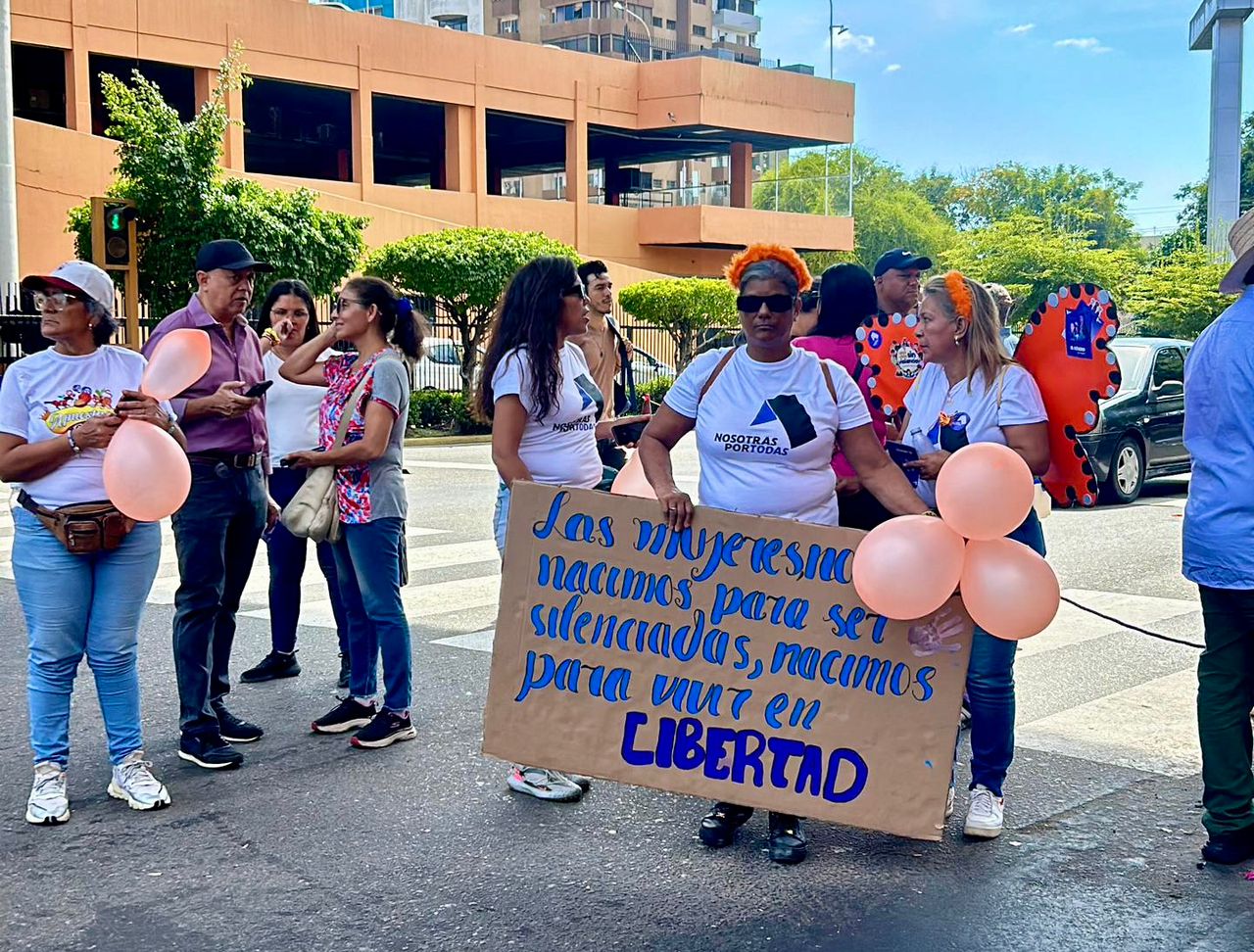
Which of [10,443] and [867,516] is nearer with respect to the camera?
[10,443]

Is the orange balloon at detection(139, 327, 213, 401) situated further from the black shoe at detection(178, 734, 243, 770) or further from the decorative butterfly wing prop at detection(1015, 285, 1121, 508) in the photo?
the decorative butterfly wing prop at detection(1015, 285, 1121, 508)

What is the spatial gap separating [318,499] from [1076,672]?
3.99 metres

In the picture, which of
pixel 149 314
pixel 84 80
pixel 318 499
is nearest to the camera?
pixel 318 499

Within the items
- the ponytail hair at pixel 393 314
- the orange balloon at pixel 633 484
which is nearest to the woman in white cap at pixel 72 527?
the ponytail hair at pixel 393 314

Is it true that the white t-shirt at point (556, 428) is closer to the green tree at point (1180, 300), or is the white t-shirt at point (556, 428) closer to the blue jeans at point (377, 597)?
the blue jeans at point (377, 597)

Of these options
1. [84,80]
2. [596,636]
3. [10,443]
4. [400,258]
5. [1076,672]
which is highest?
[84,80]

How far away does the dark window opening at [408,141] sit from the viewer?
1818 inches

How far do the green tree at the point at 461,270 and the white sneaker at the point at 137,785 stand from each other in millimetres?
21697

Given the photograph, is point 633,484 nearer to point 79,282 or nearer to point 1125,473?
point 79,282

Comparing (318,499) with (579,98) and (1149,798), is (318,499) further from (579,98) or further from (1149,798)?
(579,98)

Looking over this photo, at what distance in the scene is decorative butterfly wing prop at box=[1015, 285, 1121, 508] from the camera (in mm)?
4645

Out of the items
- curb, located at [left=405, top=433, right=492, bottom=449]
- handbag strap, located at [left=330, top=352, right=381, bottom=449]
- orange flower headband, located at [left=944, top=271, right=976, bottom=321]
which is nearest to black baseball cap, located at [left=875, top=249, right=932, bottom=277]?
orange flower headband, located at [left=944, top=271, right=976, bottom=321]

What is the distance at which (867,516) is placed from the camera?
5.46 metres

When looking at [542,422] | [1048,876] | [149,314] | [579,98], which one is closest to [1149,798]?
[1048,876]
